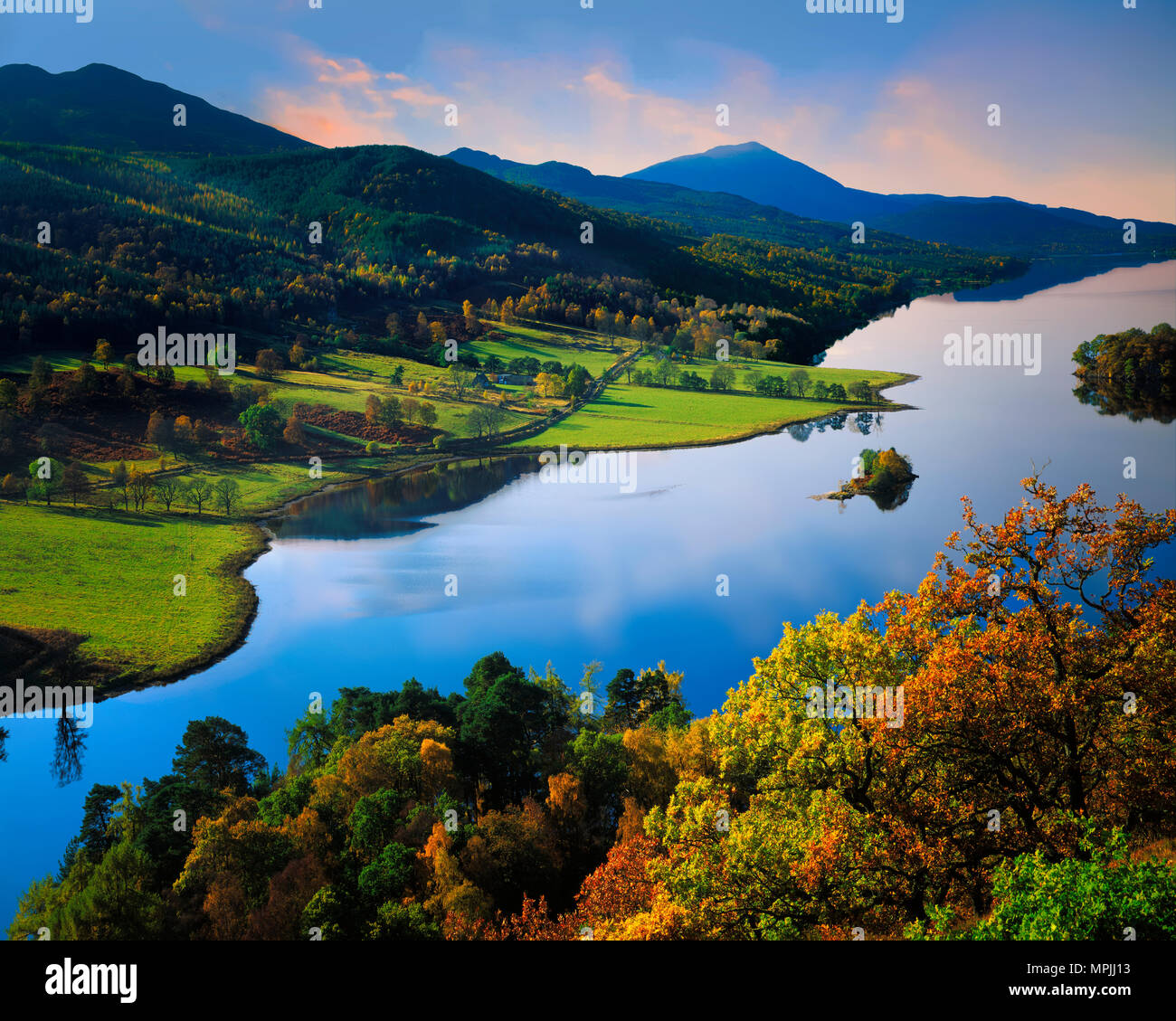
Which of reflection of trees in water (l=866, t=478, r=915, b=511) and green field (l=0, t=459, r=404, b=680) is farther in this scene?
reflection of trees in water (l=866, t=478, r=915, b=511)

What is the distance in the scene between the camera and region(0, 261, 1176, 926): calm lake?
136 ft

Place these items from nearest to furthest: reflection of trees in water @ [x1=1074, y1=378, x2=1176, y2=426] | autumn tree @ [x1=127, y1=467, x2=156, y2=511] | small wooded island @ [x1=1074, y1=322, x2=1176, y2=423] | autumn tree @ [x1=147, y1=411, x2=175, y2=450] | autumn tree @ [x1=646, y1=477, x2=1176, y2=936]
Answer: autumn tree @ [x1=646, y1=477, x2=1176, y2=936] → autumn tree @ [x1=127, y1=467, x2=156, y2=511] → autumn tree @ [x1=147, y1=411, x2=175, y2=450] → reflection of trees in water @ [x1=1074, y1=378, x2=1176, y2=426] → small wooded island @ [x1=1074, y1=322, x2=1176, y2=423]

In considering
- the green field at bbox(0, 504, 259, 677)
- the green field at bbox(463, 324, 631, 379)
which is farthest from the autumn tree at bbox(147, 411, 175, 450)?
the green field at bbox(463, 324, 631, 379)

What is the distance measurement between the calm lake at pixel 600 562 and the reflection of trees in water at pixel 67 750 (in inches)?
18.0

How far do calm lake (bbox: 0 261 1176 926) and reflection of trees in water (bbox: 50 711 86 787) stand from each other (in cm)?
46

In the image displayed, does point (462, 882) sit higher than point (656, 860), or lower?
lower

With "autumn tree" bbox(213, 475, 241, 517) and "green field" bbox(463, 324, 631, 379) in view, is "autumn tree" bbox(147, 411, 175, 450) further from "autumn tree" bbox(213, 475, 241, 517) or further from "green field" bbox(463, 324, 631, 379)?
"green field" bbox(463, 324, 631, 379)

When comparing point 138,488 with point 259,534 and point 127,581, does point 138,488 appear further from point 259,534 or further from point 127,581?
point 127,581

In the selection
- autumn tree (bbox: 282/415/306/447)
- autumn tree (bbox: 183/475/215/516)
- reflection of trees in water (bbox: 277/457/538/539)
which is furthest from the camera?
autumn tree (bbox: 282/415/306/447)
